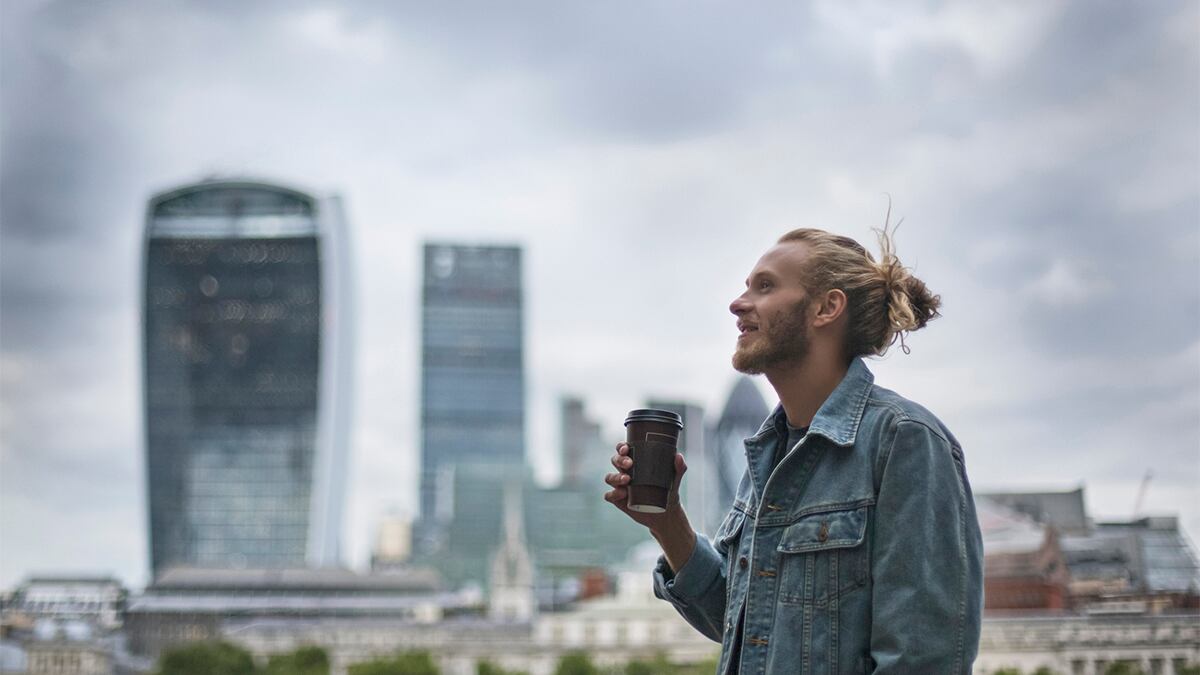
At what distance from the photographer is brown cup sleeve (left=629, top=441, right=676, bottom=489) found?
4.18 meters

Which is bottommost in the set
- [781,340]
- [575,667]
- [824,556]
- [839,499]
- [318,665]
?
[318,665]

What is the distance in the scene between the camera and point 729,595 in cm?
433

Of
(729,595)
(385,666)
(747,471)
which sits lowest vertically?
(385,666)

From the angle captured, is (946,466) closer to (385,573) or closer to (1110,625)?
(1110,625)

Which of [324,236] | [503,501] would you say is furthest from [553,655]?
[503,501]

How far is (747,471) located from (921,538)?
923 millimetres

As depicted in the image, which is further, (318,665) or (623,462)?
(318,665)

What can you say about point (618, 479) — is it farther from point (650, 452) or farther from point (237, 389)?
point (237, 389)

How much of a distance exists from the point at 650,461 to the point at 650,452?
3 cm

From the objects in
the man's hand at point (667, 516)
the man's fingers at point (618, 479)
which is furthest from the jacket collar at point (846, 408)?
the man's fingers at point (618, 479)

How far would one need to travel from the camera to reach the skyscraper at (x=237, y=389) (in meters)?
137

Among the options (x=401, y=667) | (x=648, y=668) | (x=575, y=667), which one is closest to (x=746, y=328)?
(x=401, y=667)

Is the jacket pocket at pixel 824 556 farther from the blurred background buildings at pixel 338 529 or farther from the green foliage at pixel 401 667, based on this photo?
the green foliage at pixel 401 667

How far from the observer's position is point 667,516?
14.8 ft
